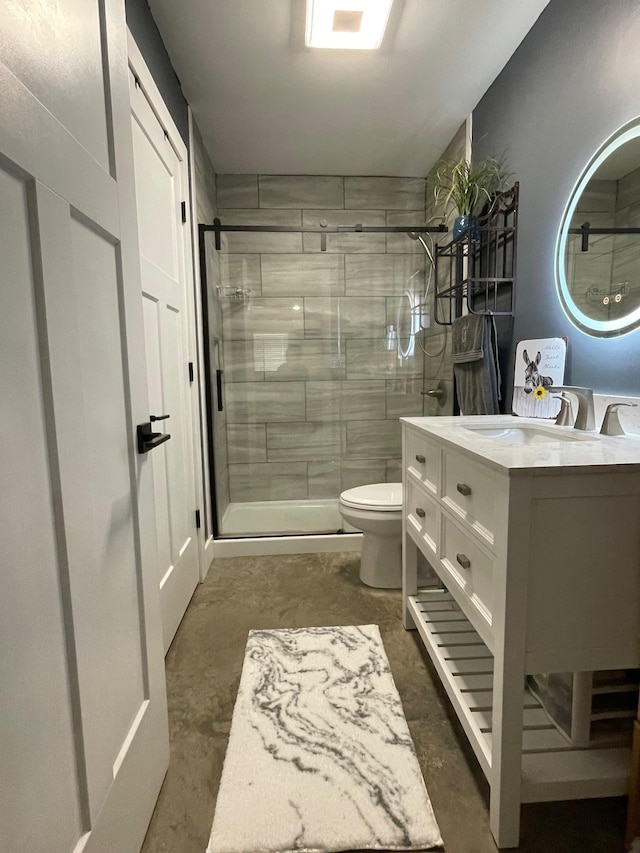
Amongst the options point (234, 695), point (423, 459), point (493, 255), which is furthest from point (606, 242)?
point (234, 695)

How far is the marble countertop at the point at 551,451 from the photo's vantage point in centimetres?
89

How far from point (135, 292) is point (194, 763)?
1.28m

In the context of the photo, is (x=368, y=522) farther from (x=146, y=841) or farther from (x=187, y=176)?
(x=187, y=176)

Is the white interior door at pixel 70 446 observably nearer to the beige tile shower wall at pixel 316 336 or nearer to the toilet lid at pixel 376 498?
the toilet lid at pixel 376 498

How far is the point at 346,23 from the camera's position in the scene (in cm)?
171

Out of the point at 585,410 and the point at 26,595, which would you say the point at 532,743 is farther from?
the point at 26,595

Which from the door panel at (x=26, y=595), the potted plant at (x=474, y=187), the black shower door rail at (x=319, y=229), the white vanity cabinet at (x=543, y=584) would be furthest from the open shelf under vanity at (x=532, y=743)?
the black shower door rail at (x=319, y=229)

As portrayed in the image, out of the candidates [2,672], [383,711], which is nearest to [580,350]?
[383,711]

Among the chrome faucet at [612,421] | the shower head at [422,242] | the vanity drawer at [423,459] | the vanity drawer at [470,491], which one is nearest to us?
the vanity drawer at [470,491]

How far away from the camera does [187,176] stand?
2201mm

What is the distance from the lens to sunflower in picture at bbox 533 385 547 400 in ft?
5.59

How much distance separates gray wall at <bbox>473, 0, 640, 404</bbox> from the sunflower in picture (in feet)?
0.37

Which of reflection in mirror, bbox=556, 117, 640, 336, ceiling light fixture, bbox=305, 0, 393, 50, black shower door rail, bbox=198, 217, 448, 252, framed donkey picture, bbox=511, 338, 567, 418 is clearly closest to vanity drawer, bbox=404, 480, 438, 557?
framed donkey picture, bbox=511, 338, 567, 418

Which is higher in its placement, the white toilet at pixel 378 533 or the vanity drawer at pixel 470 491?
the vanity drawer at pixel 470 491
